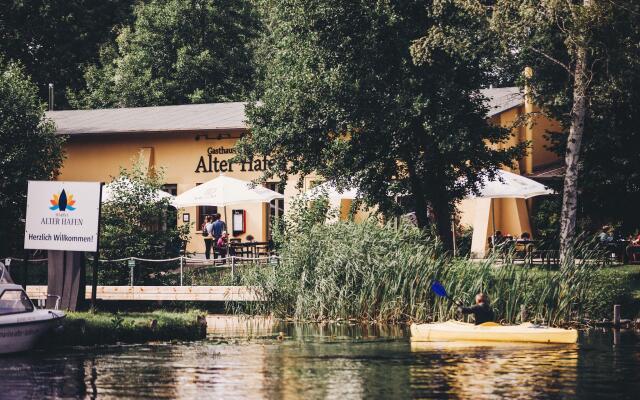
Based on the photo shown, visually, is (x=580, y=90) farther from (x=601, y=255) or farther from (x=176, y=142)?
(x=176, y=142)

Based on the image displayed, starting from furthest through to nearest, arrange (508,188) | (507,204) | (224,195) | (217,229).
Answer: (507,204) < (217,229) < (224,195) < (508,188)

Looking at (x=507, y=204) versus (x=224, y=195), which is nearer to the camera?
(x=224, y=195)

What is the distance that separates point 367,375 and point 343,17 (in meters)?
17.3

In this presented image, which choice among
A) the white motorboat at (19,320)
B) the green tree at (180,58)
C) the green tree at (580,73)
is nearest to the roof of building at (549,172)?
the green tree at (580,73)

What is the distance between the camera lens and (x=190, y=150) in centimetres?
5491

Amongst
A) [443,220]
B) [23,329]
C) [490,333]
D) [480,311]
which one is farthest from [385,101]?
[23,329]

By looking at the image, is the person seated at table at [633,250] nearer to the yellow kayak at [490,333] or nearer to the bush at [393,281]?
the bush at [393,281]

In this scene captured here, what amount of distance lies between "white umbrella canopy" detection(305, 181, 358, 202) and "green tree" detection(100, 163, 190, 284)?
4.66m

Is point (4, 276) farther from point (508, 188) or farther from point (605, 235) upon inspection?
point (605, 235)

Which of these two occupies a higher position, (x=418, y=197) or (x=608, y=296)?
(x=418, y=197)


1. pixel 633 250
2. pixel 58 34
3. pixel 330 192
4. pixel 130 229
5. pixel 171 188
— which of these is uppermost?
pixel 58 34

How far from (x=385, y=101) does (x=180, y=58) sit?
27.9 meters

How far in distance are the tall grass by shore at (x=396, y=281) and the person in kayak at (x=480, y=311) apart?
2361mm

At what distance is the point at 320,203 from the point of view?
40125 mm
